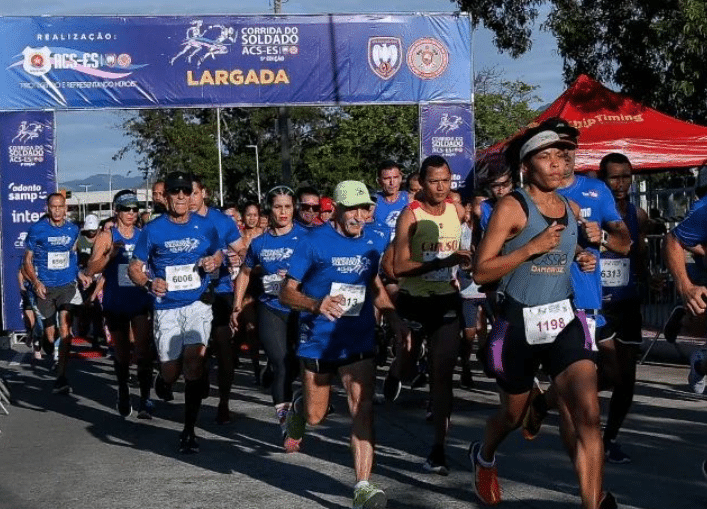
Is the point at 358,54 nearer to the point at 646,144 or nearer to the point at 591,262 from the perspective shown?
the point at 646,144

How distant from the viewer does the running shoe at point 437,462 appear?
8.07m

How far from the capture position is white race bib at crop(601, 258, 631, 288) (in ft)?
28.3

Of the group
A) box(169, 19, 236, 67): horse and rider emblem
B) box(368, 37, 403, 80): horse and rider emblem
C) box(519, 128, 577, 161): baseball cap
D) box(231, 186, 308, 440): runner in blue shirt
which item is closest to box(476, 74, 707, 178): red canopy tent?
box(368, 37, 403, 80): horse and rider emblem

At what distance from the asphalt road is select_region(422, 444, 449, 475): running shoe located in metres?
0.07

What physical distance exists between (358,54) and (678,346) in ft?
25.0

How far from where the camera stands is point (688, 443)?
357 inches

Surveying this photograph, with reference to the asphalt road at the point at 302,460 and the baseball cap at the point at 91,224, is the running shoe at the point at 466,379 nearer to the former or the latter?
the asphalt road at the point at 302,460

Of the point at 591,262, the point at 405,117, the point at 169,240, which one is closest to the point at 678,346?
the point at 169,240

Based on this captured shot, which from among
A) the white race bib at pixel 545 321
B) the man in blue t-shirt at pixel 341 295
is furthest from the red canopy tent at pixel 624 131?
the white race bib at pixel 545 321

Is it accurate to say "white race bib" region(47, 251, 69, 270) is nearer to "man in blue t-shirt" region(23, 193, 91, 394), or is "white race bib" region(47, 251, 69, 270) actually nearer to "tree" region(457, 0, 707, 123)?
"man in blue t-shirt" region(23, 193, 91, 394)

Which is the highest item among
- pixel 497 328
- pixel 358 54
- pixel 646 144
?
pixel 358 54

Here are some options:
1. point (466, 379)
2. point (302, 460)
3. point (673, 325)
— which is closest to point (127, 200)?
point (466, 379)

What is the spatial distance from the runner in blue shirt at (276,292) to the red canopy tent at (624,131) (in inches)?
316

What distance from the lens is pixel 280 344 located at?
1005 centimetres
